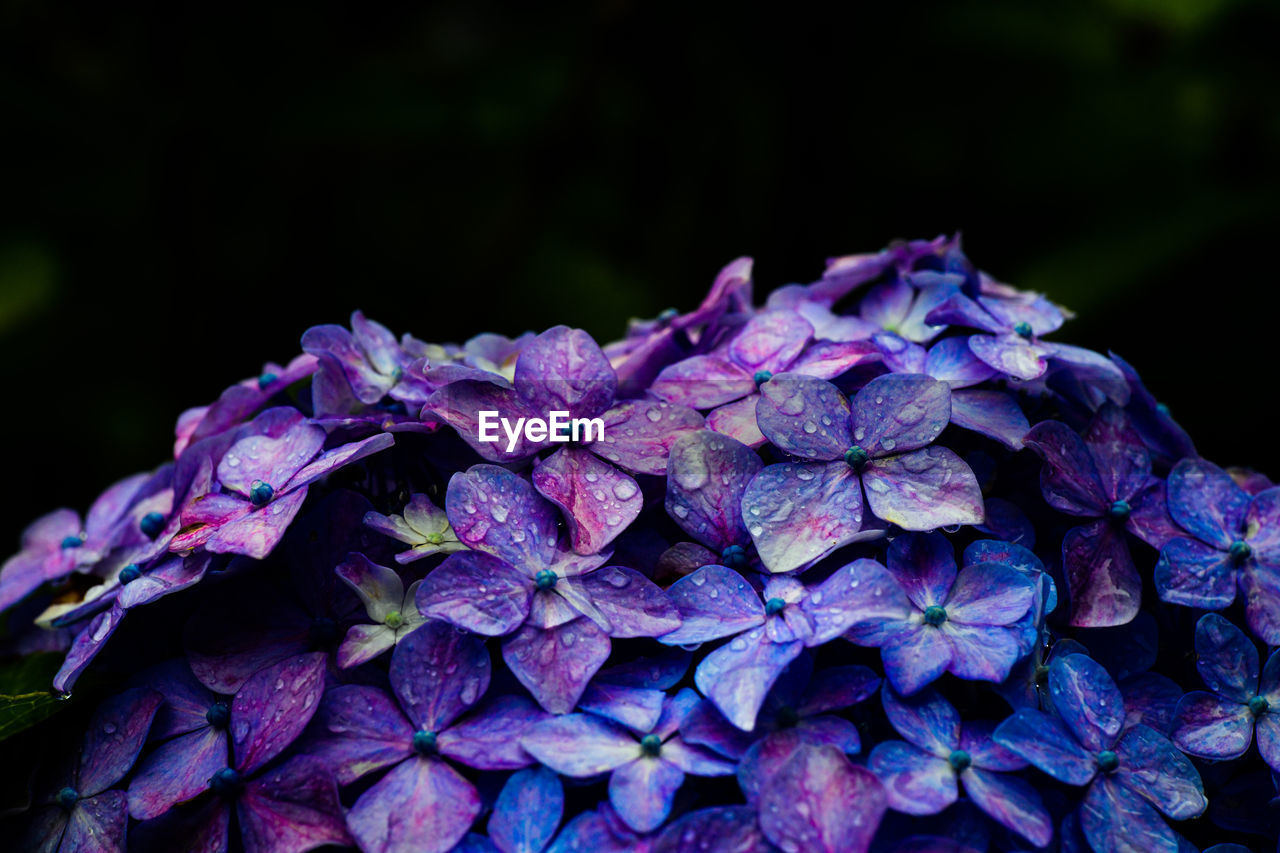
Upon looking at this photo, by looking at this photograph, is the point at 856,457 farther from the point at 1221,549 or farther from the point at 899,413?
the point at 1221,549

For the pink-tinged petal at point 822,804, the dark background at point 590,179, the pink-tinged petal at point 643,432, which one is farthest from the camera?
the dark background at point 590,179

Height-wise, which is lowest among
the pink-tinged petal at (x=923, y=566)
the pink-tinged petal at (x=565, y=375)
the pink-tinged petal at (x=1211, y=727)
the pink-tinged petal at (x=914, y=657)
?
the pink-tinged petal at (x=1211, y=727)

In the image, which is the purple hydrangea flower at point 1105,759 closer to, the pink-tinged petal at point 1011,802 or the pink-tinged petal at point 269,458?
the pink-tinged petal at point 1011,802

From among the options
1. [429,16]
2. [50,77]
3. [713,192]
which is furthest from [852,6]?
[50,77]

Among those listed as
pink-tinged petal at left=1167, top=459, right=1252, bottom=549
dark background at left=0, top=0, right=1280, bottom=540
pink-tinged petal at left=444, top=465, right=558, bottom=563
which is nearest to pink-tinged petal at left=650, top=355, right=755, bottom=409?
pink-tinged petal at left=444, top=465, right=558, bottom=563

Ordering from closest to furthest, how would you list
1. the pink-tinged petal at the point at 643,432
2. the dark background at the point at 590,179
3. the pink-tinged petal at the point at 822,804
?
the pink-tinged petal at the point at 822,804
the pink-tinged petal at the point at 643,432
the dark background at the point at 590,179

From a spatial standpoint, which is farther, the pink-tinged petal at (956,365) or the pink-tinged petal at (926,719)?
the pink-tinged petal at (956,365)

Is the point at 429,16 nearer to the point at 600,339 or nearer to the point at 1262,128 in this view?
the point at 600,339

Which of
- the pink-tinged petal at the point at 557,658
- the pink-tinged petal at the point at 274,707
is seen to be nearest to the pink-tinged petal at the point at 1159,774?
the pink-tinged petal at the point at 557,658
